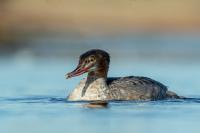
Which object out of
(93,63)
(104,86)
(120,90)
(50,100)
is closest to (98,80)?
(104,86)

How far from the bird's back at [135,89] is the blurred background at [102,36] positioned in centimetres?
346

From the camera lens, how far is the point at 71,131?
18688 mm

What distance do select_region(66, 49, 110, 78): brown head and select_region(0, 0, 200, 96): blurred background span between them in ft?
11.1

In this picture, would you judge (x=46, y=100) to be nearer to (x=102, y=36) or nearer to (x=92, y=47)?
(x=92, y=47)

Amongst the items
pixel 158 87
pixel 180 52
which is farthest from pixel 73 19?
pixel 158 87

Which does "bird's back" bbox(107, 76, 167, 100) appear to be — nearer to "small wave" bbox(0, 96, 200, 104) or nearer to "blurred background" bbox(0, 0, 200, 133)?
"small wave" bbox(0, 96, 200, 104)

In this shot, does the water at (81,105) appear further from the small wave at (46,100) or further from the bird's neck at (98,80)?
the bird's neck at (98,80)

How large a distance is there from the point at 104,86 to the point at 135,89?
1.83 feet

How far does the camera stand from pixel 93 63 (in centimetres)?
2289

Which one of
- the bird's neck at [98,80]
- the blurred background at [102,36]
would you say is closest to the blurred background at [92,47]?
the blurred background at [102,36]

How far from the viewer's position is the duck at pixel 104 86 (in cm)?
2261

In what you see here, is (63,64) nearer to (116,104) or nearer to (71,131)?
(116,104)

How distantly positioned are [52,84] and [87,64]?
9.12 feet

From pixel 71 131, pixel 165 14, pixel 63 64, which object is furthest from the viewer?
pixel 165 14
